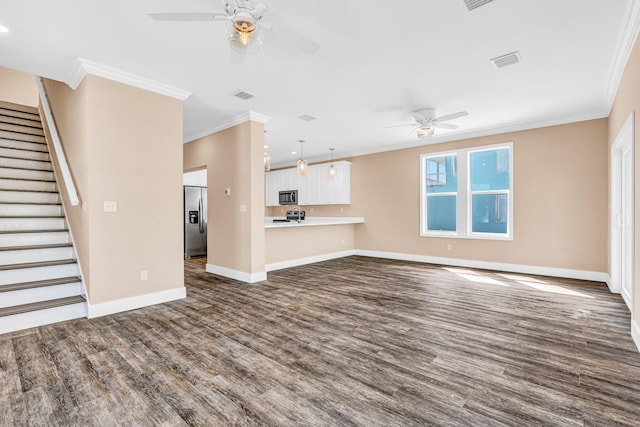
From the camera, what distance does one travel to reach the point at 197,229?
7.21 meters

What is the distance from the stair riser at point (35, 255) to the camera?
11.2 feet

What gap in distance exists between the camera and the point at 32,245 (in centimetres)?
364

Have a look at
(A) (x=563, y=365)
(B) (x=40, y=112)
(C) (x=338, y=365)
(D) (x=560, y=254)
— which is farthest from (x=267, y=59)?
(D) (x=560, y=254)

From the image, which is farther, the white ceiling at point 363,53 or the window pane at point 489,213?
the window pane at point 489,213

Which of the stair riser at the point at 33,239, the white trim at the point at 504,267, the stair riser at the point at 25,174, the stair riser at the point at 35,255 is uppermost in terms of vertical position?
the stair riser at the point at 25,174

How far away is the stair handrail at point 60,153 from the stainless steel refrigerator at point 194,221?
9.18 feet

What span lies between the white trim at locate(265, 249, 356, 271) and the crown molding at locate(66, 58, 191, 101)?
3341 millimetres

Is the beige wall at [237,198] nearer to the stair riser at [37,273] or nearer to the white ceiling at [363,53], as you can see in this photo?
the white ceiling at [363,53]

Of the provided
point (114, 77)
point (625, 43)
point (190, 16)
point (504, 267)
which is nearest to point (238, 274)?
point (114, 77)

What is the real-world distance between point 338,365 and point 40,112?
6756 mm

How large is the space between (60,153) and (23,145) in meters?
1.79

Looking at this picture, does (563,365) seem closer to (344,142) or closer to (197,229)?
(344,142)

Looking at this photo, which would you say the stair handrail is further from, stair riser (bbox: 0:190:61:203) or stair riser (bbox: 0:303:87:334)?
stair riser (bbox: 0:303:87:334)

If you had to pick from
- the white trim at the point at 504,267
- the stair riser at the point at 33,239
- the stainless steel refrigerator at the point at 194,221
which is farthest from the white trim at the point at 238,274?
the white trim at the point at 504,267
